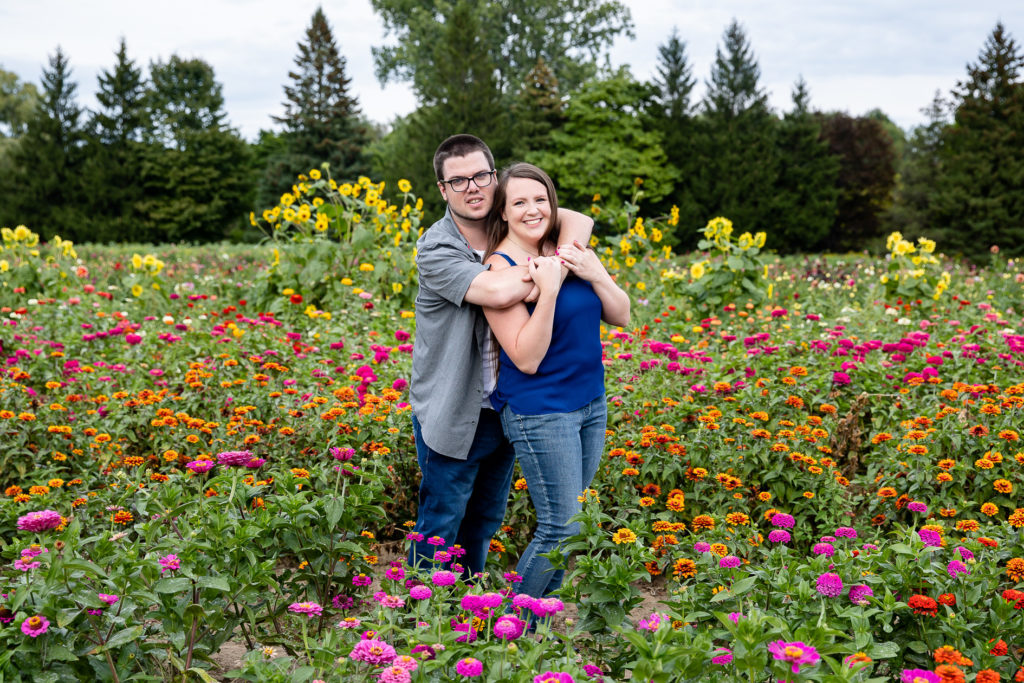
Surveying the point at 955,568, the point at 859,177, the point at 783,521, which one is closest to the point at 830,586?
the point at 783,521

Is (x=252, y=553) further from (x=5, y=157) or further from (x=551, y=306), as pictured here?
(x=5, y=157)

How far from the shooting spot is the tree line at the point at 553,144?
71.1 feet

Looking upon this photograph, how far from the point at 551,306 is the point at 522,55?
2782cm

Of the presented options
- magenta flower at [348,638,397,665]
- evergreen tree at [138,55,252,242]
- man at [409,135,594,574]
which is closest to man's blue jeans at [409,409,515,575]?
man at [409,135,594,574]

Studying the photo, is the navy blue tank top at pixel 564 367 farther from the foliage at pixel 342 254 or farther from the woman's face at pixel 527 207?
the foliage at pixel 342 254

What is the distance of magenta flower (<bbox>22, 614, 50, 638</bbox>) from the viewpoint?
1.58m

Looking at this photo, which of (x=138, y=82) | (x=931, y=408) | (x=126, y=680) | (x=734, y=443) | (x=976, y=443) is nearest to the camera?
(x=126, y=680)

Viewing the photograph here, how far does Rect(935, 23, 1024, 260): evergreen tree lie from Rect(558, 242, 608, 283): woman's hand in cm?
2060

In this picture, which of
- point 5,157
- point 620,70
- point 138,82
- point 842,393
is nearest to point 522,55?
point 620,70

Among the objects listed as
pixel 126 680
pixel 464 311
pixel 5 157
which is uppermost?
pixel 5 157

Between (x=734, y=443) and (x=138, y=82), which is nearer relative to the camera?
(x=734, y=443)

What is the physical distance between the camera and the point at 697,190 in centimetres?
2439

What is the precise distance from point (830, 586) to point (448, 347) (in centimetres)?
120

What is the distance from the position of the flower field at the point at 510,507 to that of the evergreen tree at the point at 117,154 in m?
25.2
